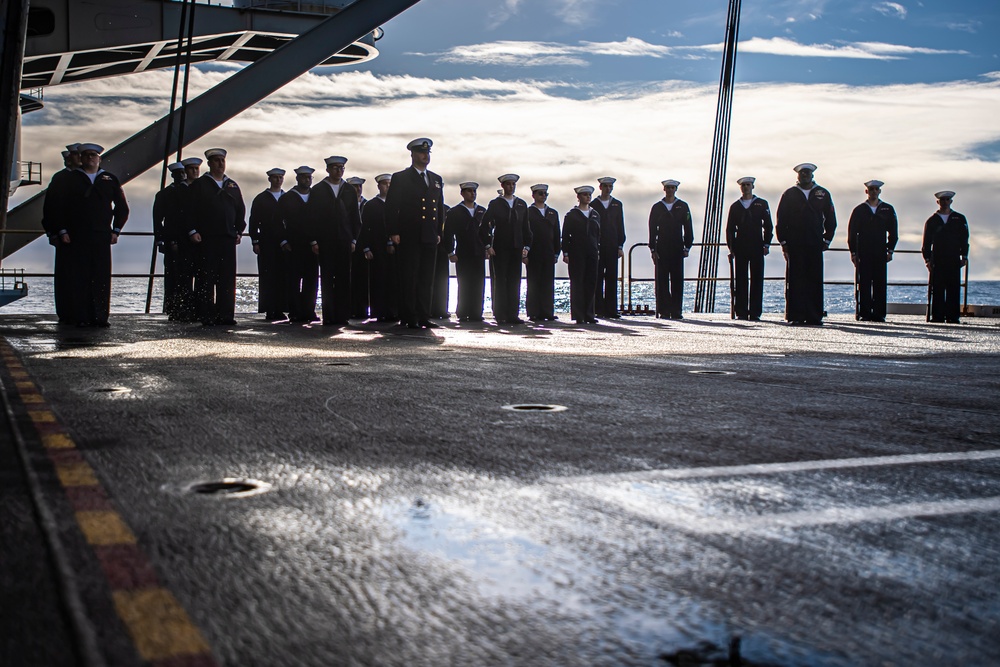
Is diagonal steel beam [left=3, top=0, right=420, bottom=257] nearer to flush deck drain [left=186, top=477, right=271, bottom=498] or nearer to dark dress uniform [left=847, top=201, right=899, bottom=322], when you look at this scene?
dark dress uniform [left=847, top=201, right=899, bottom=322]

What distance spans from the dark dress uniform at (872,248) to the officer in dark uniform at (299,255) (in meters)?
8.44

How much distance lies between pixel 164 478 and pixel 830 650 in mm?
1947

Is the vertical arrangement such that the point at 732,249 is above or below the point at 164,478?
above

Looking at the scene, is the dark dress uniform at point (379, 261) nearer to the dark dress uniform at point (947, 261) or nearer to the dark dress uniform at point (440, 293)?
the dark dress uniform at point (440, 293)

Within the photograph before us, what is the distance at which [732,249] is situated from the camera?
667 inches

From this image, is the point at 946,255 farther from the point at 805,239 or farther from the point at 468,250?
the point at 468,250

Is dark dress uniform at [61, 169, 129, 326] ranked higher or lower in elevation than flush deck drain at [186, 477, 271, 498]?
higher

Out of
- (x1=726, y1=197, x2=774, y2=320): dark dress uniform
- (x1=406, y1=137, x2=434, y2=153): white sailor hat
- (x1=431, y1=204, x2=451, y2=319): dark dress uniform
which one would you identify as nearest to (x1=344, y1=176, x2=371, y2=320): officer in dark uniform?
(x1=431, y1=204, x2=451, y2=319): dark dress uniform

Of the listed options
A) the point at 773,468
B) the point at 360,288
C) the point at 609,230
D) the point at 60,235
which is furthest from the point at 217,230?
the point at 773,468

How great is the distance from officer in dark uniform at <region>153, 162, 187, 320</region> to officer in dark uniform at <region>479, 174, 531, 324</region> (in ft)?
14.6

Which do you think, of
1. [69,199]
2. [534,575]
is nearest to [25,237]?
[69,199]

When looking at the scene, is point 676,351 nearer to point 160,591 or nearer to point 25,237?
point 160,591

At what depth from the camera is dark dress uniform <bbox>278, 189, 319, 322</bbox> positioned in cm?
1448

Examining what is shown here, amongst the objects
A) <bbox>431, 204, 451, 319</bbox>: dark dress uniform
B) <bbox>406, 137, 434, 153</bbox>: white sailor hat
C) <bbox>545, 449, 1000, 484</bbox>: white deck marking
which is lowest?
<bbox>545, 449, 1000, 484</bbox>: white deck marking
